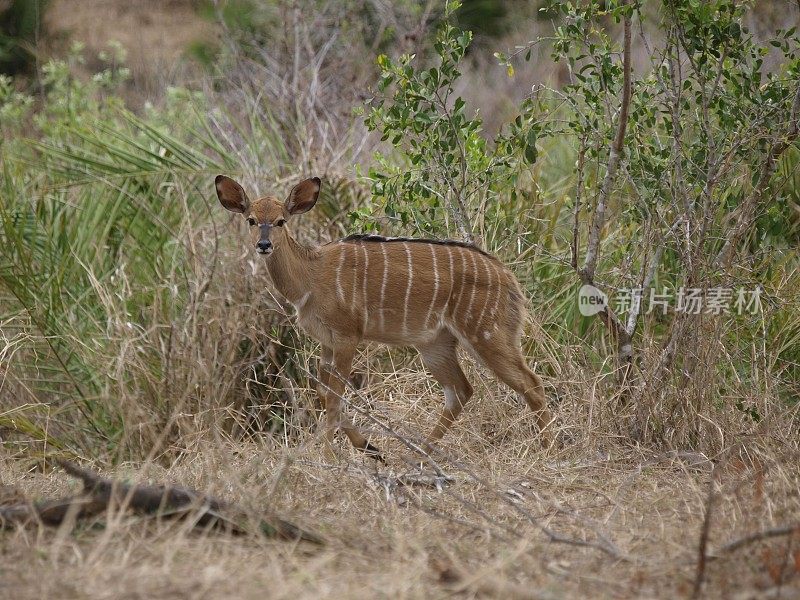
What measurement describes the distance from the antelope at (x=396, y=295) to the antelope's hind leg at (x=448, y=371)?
1 centimetres

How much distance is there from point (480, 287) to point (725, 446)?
1364 millimetres

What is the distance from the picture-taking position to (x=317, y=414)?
6492 mm

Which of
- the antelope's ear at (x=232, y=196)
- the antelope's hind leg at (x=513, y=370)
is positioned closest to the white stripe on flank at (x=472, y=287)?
the antelope's hind leg at (x=513, y=370)

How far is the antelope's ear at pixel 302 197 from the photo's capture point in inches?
230

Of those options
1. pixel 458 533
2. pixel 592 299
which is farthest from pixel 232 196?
pixel 458 533

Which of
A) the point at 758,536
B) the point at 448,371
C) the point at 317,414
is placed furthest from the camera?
the point at 317,414

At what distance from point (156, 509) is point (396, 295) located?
2412 mm

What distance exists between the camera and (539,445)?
5434 millimetres

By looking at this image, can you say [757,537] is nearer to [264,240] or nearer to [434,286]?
[434,286]

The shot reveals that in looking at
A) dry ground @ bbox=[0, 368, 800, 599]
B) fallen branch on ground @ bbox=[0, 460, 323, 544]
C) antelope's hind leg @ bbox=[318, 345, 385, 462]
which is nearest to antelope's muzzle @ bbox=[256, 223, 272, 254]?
antelope's hind leg @ bbox=[318, 345, 385, 462]

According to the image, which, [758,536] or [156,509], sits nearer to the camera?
[758,536]

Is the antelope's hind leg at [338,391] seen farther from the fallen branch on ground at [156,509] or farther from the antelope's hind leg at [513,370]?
the fallen branch on ground at [156,509]

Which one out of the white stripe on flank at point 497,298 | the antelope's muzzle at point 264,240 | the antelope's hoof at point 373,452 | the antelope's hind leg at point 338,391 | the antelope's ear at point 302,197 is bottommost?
the antelope's hoof at point 373,452

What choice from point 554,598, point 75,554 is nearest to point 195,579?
point 75,554
